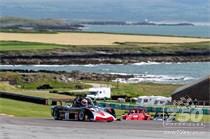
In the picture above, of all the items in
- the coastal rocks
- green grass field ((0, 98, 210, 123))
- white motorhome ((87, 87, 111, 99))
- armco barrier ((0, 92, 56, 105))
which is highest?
the coastal rocks

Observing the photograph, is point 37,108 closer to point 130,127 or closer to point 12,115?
point 12,115

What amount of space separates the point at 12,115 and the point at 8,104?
6037 millimetres

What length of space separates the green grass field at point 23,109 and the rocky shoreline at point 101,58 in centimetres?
7478

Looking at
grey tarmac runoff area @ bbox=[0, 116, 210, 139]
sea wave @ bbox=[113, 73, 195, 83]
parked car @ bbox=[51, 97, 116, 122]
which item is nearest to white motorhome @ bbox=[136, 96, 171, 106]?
parked car @ bbox=[51, 97, 116, 122]

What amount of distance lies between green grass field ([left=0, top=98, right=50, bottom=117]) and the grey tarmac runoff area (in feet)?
16.5

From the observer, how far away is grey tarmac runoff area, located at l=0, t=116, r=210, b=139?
20.5 m

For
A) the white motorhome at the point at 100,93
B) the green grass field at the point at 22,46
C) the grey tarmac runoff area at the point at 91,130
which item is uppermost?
the green grass field at the point at 22,46

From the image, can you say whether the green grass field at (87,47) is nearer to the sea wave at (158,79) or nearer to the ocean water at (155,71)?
the ocean water at (155,71)

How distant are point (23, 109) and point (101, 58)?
91017 millimetres

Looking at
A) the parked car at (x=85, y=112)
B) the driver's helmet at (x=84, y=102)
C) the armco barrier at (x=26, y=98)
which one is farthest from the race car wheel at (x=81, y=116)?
the armco barrier at (x=26, y=98)

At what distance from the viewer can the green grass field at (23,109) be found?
101 feet

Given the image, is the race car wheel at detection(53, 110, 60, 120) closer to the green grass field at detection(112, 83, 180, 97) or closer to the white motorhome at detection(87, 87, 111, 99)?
the white motorhome at detection(87, 87, 111, 99)

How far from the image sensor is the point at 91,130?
2241cm

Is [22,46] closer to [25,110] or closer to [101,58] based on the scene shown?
[101,58]
